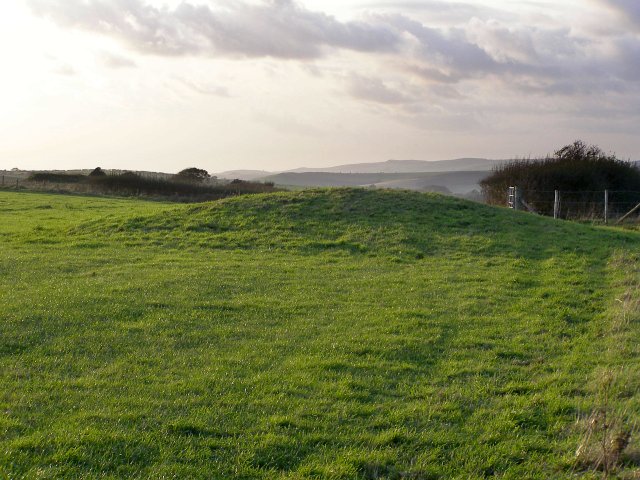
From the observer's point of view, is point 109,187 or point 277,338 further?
point 109,187

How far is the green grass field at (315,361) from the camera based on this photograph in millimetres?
6109

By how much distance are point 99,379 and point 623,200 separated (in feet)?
130

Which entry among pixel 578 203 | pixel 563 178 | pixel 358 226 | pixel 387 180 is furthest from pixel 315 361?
pixel 387 180

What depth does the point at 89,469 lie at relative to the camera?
568cm

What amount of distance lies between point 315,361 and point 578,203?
32148 millimetres

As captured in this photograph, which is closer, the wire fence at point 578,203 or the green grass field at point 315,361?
the green grass field at point 315,361

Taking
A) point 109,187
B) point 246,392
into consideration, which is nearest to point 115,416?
point 246,392

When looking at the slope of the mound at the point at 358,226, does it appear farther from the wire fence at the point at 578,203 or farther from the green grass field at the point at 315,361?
the wire fence at the point at 578,203

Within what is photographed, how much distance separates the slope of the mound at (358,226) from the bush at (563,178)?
1502 centimetres

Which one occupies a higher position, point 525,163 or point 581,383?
point 525,163

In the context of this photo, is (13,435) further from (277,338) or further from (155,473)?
(277,338)

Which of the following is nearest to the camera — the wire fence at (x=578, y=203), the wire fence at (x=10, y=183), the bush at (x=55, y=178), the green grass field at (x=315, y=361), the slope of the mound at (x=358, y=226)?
the green grass field at (x=315, y=361)

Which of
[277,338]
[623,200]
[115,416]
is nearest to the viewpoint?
[115,416]

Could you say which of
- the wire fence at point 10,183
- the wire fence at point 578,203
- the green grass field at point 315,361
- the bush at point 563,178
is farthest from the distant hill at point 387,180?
the green grass field at point 315,361
